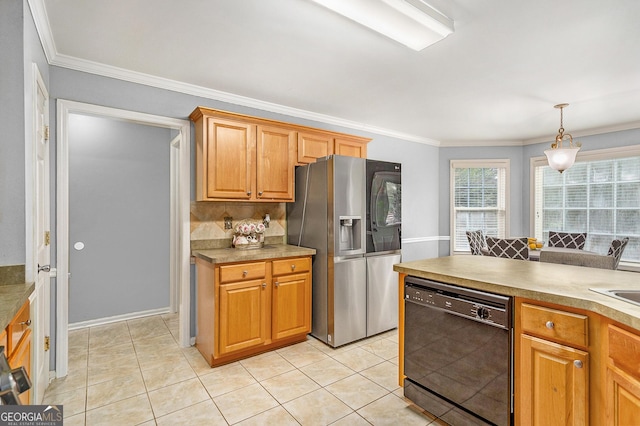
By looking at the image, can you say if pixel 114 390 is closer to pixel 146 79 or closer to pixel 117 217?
pixel 117 217

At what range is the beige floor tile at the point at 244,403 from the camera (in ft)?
6.95

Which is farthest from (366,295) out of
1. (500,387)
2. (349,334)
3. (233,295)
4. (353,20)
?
(353,20)

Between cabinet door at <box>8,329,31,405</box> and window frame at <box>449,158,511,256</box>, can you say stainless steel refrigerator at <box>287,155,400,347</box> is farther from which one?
window frame at <box>449,158,511,256</box>

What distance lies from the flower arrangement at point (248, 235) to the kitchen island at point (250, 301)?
0.15 metres

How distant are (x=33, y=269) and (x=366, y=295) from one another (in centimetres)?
263

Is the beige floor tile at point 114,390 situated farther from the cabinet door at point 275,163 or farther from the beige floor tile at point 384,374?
the cabinet door at point 275,163

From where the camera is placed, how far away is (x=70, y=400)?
2262 mm

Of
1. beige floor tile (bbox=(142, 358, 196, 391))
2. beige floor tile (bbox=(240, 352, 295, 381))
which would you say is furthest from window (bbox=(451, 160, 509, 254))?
beige floor tile (bbox=(142, 358, 196, 391))

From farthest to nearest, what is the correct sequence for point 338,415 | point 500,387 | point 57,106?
point 57,106
point 338,415
point 500,387

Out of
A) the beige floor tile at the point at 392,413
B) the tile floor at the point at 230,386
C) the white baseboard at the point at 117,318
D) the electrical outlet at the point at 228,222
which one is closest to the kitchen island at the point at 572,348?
the beige floor tile at the point at 392,413

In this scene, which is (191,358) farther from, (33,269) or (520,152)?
(520,152)

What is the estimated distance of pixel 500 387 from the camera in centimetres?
170

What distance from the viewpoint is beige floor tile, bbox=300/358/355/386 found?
257cm

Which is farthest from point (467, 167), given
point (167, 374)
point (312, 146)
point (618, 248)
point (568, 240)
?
point (167, 374)
